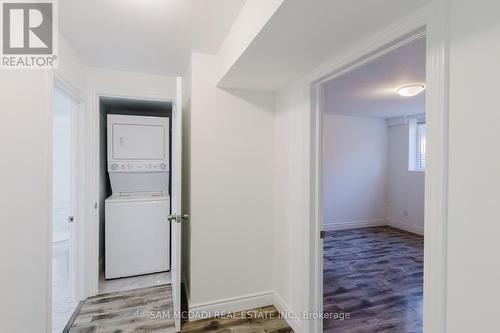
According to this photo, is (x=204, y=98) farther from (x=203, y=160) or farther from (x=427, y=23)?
(x=427, y=23)

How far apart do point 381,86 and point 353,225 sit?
3.01 meters

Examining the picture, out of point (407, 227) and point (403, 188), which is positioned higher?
point (403, 188)

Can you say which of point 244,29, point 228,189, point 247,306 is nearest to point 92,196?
point 228,189

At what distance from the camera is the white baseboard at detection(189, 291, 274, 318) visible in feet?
6.68

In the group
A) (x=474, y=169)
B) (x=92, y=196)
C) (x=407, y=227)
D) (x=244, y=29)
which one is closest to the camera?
(x=474, y=169)

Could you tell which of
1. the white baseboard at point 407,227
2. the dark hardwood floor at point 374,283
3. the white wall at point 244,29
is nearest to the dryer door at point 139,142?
the white wall at point 244,29

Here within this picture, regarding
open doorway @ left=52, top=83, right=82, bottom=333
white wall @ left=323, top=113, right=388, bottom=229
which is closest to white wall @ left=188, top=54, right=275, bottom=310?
open doorway @ left=52, top=83, right=82, bottom=333

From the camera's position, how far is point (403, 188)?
4812 mm

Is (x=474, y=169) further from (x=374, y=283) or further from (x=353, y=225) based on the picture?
(x=353, y=225)

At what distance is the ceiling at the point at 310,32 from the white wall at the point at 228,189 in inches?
15.0

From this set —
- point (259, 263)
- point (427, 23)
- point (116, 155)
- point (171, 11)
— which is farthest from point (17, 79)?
point (259, 263)

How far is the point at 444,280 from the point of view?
0.88 meters

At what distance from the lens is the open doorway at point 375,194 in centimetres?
224

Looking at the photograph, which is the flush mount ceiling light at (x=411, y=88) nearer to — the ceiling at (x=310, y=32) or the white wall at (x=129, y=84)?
the ceiling at (x=310, y=32)
